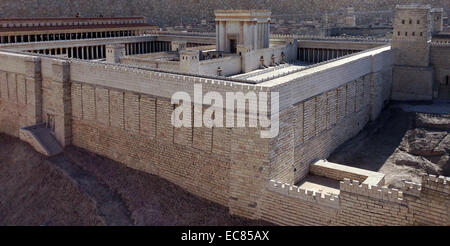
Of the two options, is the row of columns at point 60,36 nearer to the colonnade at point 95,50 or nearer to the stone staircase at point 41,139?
the colonnade at point 95,50

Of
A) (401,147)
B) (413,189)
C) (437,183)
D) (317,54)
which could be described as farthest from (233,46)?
(437,183)

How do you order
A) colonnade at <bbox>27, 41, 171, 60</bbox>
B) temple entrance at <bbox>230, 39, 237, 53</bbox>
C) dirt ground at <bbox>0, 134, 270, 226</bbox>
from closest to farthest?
dirt ground at <bbox>0, 134, 270, 226</bbox>
colonnade at <bbox>27, 41, 171, 60</bbox>
temple entrance at <bbox>230, 39, 237, 53</bbox>

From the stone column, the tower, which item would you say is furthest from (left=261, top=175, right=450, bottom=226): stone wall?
the tower

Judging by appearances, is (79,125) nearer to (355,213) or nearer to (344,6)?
(355,213)

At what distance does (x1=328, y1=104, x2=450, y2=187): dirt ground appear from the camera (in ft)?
72.8

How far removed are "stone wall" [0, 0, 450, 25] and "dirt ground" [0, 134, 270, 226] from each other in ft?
82.2

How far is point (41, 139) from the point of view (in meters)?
24.4

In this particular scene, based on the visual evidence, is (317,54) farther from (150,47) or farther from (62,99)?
(62,99)

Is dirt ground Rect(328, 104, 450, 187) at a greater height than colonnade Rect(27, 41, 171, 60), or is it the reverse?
colonnade Rect(27, 41, 171, 60)

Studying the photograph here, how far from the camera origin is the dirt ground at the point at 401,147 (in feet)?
72.8

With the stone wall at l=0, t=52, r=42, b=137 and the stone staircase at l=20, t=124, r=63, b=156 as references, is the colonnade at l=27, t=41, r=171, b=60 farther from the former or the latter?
the stone staircase at l=20, t=124, r=63, b=156

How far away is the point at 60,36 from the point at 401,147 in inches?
1053

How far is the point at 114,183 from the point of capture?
21.0 metres

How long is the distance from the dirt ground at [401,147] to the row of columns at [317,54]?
9329 mm
